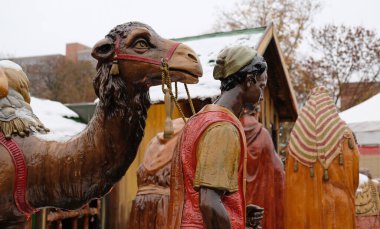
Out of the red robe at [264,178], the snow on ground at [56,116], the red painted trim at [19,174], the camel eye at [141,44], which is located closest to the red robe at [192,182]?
the camel eye at [141,44]

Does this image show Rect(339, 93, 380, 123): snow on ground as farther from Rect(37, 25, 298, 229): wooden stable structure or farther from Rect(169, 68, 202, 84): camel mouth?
Rect(169, 68, 202, 84): camel mouth

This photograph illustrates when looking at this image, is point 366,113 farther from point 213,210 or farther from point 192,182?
point 213,210

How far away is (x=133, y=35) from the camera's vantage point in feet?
7.57

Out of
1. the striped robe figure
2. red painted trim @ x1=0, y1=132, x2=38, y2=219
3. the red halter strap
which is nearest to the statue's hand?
the red halter strap

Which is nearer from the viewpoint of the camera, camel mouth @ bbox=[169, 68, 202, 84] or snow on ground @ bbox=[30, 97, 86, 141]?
camel mouth @ bbox=[169, 68, 202, 84]

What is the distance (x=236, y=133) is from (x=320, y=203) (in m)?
2.19

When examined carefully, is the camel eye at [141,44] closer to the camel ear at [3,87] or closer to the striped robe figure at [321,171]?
the camel ear at [3,87]

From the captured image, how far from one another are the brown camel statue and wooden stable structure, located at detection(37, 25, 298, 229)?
3.65 metres

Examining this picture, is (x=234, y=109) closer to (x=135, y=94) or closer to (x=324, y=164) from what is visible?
(x=135, y=94)

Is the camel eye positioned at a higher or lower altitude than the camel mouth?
higher

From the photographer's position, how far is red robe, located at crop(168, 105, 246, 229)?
6.91 ft

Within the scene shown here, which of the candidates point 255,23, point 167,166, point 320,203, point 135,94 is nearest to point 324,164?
point 320,203

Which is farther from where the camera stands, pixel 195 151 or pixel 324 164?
pixel 324 164

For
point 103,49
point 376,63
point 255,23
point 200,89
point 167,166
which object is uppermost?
point 255,23
